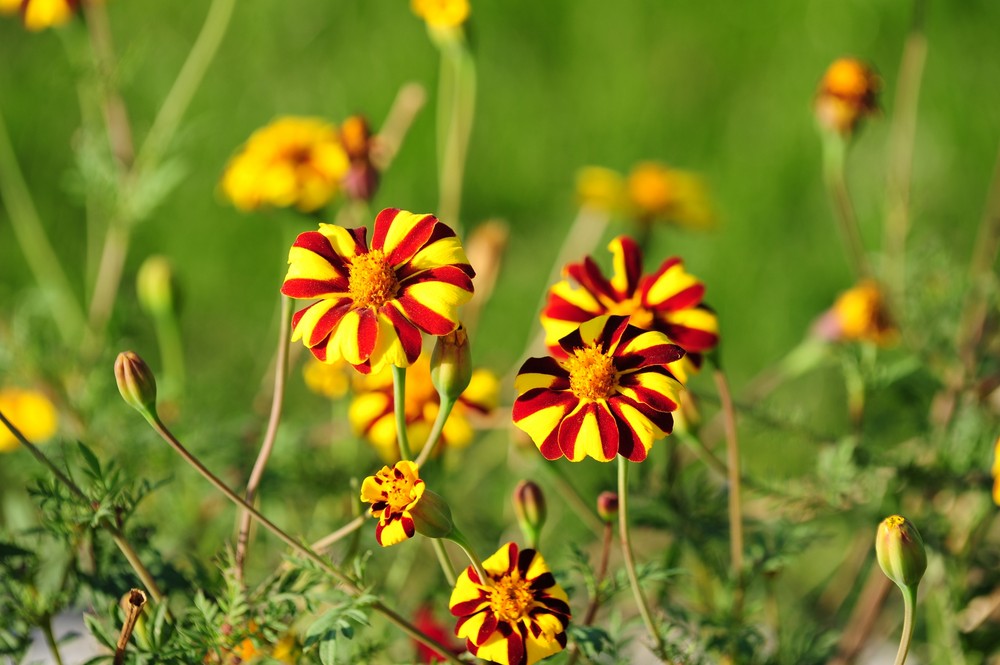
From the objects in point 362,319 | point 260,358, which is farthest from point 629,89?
point 362,319

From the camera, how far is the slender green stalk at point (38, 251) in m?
1.48

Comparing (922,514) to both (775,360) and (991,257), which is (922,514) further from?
(775,360)

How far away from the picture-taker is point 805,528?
40.5 inches

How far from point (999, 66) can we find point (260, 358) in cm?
165

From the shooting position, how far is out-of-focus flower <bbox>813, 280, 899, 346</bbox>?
1.17m

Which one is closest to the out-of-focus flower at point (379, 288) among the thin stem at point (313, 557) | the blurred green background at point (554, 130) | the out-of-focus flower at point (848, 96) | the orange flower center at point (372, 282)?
the orange flower center at point (372, 282)

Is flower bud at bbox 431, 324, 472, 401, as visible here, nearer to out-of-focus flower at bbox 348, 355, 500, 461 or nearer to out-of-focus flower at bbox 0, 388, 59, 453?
out-of-focus flower at bbox 348, 355, 500, 461

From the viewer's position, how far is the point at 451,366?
0.79 metres

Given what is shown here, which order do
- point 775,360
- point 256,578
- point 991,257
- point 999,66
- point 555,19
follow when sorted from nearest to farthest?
point 256,578
point 991,257
point 775,360
point 999,66
point 555,19

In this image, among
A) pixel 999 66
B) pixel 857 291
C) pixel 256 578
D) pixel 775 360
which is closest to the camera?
pixel 256 578

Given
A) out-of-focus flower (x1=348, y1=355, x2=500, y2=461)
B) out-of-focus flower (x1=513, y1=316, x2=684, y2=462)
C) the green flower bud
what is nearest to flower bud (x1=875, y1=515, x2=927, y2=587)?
out-of-focus flower (x1=513, y1=316, x2=684, y2=462)

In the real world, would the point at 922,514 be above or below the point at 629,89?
below

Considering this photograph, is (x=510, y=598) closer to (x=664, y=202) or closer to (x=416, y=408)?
(x=416, y=408)

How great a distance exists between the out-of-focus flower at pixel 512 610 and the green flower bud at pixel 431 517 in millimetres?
57
